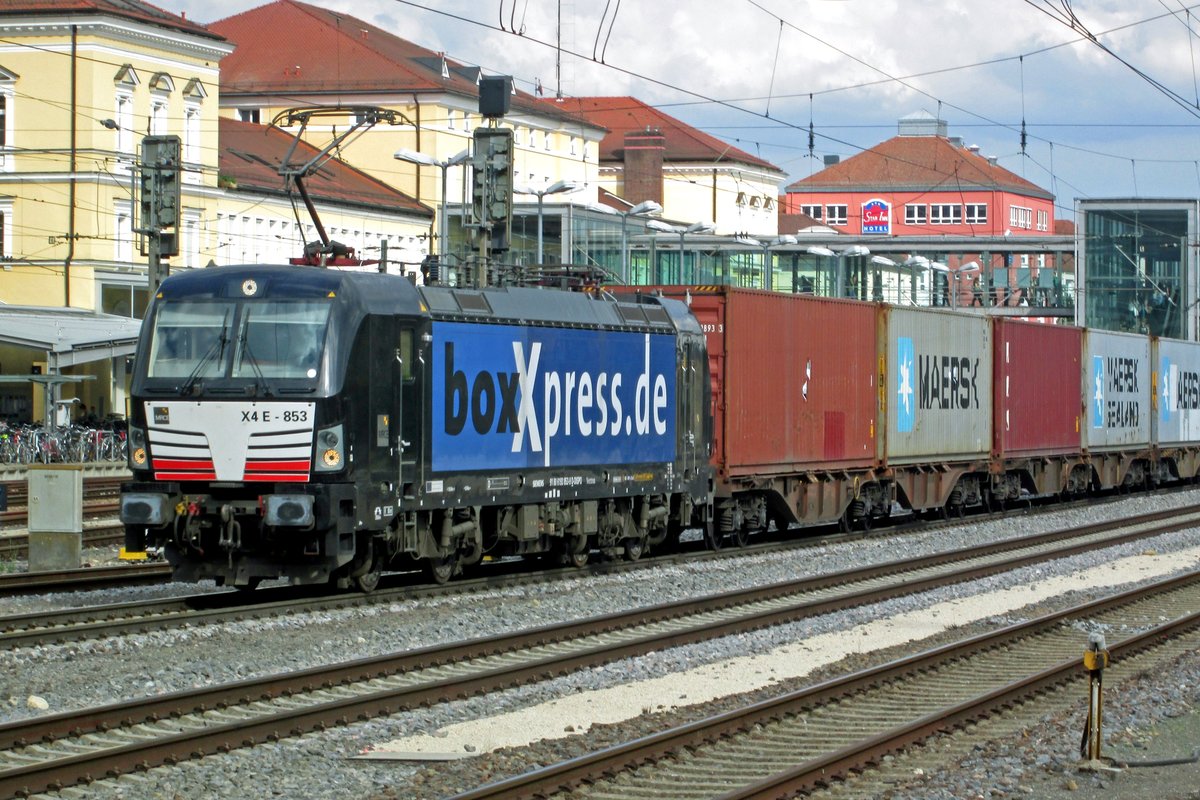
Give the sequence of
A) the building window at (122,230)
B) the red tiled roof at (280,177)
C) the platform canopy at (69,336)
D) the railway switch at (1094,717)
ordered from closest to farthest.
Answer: the railway switch at (1094,717)
the platform canopy at (69,336)
the building window at (122,230)
the red tiled roof at (280,177)

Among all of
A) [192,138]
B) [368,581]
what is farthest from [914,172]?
[368,581]

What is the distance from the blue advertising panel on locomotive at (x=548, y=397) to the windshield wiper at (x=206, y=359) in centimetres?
223

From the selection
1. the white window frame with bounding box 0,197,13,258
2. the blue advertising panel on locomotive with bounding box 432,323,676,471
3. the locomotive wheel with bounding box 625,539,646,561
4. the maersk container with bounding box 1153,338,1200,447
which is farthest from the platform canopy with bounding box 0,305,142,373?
the maersk container with bounding box 1153,338,1200,447

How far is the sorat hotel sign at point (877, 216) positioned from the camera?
12631 cm

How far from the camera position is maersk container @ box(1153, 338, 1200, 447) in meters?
42.7

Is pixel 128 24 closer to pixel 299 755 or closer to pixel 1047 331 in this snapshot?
pixel 1047 331

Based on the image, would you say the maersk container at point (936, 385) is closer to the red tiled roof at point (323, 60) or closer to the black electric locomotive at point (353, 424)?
the black electric locomotive at point (353, 424)

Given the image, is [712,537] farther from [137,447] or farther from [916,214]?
[916,214]

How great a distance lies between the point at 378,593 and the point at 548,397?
3.34 meters

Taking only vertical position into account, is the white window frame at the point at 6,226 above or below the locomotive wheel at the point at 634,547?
above

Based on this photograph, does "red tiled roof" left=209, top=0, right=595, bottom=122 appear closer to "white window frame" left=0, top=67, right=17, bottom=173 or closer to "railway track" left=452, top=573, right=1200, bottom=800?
"white window frame" left=0, top=67, right=17, bottom=173

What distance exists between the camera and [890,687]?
45.7 ft

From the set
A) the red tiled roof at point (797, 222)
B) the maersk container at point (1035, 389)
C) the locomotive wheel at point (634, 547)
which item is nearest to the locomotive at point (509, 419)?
the locomotive wheel at point (634, 547)

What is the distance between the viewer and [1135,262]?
82375mm
